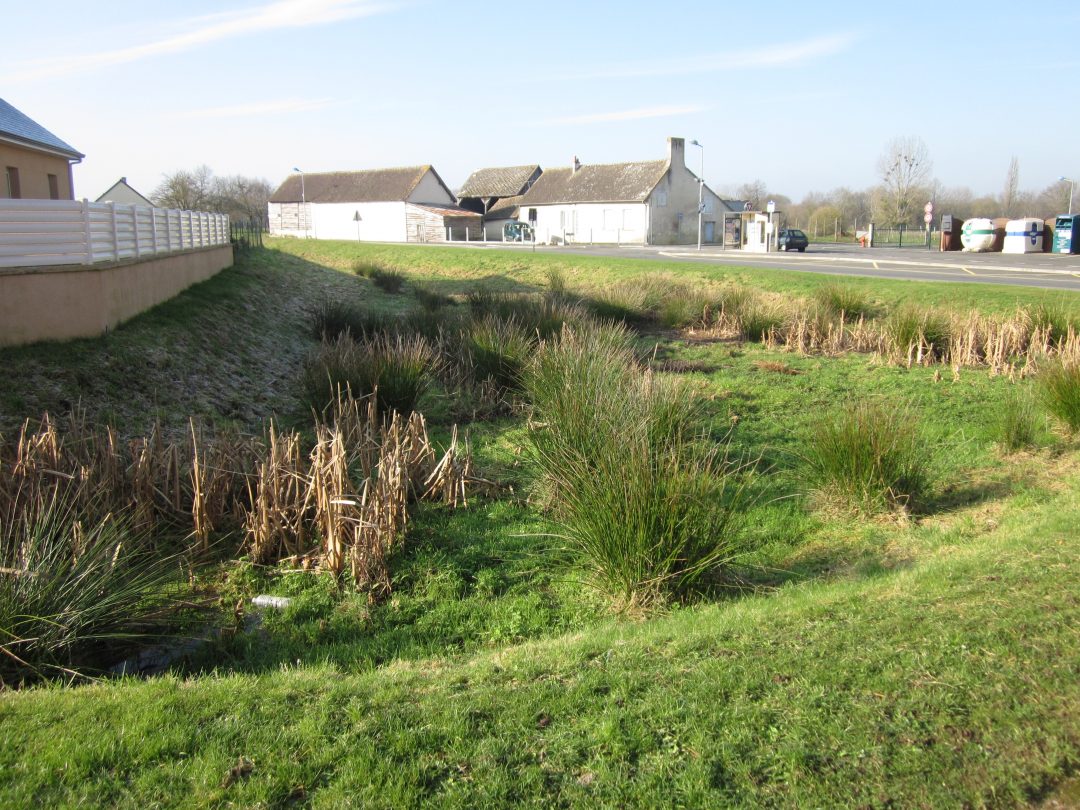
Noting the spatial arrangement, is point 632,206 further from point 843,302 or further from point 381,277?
point 843,302

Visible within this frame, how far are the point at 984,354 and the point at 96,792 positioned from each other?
14257 millimetres

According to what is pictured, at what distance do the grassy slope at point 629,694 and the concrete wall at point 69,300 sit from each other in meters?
6.05

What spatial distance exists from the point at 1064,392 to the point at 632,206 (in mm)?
49248

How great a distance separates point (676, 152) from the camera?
5875 centimetres

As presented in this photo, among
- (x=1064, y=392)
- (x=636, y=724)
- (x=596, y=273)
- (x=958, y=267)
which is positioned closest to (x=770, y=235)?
(x=958, y=267)

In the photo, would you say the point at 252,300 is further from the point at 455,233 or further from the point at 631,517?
the point at 455,233

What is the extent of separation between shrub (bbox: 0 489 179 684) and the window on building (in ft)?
64.4

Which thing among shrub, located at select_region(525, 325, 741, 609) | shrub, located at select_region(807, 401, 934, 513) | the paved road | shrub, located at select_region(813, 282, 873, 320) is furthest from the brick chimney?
shrub, located at select_region(525, 325, 741, 609)

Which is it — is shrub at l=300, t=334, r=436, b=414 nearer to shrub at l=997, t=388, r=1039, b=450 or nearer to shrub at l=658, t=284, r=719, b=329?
shrub at l=997, t=388, r=1039, b=450

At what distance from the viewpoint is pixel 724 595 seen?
19.9 feet

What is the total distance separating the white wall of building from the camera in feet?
187

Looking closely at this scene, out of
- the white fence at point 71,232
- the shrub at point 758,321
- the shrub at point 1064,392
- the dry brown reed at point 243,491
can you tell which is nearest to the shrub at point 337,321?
the white fence at point 71,232

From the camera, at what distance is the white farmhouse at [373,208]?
63438mm

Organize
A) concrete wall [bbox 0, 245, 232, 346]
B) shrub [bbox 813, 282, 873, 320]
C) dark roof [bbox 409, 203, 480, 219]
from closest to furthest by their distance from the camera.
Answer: concrete wall [bbox 0, 245, 232, 346] → shrub [bbox 813, 282, 873, 320] → dark roof [bbox 409, 203, 480, 219]
